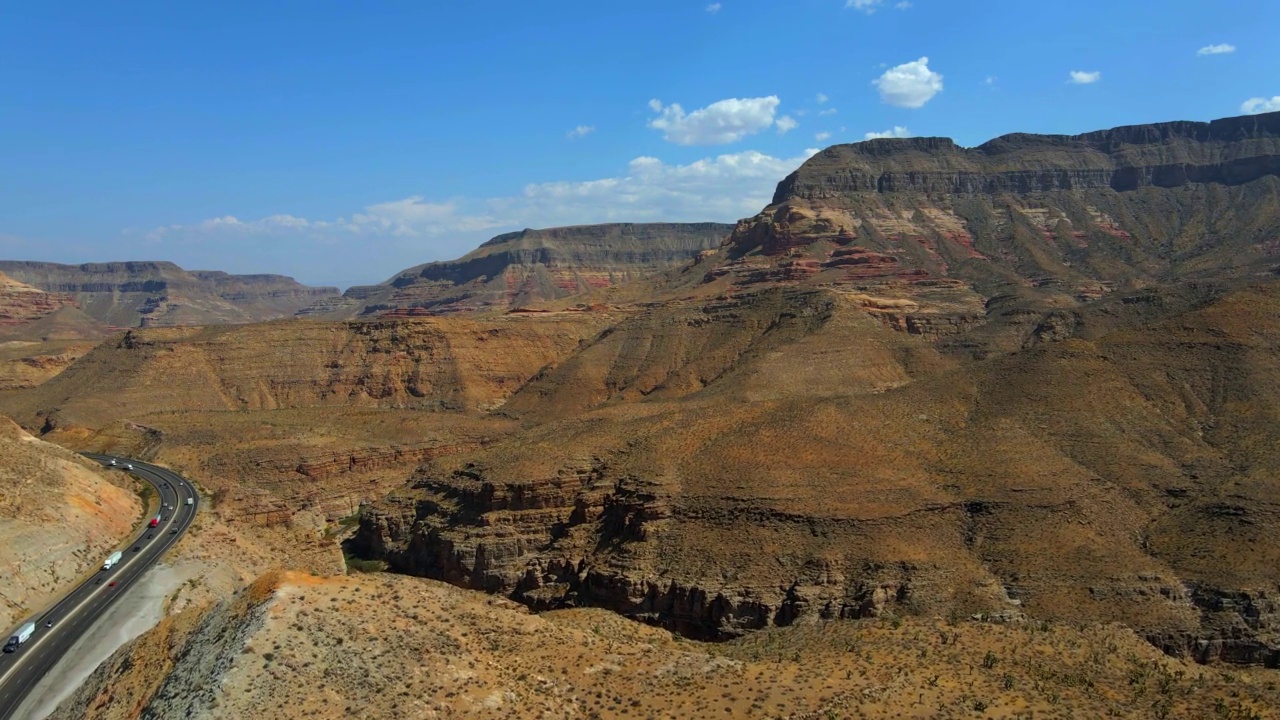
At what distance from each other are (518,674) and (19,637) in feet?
82.3

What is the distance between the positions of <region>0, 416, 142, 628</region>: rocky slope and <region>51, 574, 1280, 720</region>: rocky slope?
15887mm

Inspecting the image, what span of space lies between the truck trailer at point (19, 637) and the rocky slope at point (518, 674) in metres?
8.28

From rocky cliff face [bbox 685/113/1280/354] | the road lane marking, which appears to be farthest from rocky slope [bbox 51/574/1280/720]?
rocky cliff face [bbox 685/113/1280/354]

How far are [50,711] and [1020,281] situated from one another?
16124 cm

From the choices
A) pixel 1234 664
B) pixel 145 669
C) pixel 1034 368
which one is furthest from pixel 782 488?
pixel 145 669

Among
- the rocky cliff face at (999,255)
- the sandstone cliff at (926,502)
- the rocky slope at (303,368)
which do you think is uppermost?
the rocky cliff face at (999,255)

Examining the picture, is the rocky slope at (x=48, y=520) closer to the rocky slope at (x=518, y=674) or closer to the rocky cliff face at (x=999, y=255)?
the rocky slope at (x=518, y=674)

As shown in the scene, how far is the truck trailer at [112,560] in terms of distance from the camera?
169 feet

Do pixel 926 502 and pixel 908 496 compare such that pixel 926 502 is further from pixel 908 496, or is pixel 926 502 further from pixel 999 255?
pixel 999 255

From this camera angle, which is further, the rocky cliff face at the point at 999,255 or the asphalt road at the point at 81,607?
the rocky cliff face at the point at 999,255

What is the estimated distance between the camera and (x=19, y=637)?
41.3 m

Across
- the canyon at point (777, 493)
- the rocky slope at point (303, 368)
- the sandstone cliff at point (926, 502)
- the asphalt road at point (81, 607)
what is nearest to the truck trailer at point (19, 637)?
the asphalt road at point (81, 607)

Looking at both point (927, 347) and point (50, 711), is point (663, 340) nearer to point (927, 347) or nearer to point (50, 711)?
point (927, 347)

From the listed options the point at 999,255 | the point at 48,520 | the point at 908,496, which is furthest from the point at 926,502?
the point at 999,255
